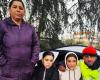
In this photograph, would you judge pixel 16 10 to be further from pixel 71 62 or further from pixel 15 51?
pixel 71 62

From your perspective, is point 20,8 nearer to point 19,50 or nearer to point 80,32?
point 19,50

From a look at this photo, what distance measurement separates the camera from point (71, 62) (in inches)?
202

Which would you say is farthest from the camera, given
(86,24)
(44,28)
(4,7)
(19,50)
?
(86,24)

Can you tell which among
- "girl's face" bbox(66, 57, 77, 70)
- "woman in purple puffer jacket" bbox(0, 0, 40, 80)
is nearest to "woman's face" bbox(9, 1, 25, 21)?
"woman in purple puffer jacket" bbox(0, 0, 40, 80)

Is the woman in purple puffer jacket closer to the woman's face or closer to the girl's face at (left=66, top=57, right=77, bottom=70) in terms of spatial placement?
the woman's face

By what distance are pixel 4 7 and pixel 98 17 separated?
2628mm

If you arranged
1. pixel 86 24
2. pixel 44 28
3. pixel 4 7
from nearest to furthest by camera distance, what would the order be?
pixel 4 7 < pixel 44 28 < pixel 86 24

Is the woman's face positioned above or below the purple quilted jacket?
above

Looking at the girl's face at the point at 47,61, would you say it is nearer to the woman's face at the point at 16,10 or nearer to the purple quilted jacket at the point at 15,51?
the purple quilted jacket at the point at 15,51

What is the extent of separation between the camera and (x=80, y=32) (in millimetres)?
10805

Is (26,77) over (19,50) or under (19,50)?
under

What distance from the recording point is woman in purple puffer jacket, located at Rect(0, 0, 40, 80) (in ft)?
15.0

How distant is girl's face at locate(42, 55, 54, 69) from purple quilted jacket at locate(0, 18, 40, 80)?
1.13 feet

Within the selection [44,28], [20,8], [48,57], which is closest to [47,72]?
[48,57]
